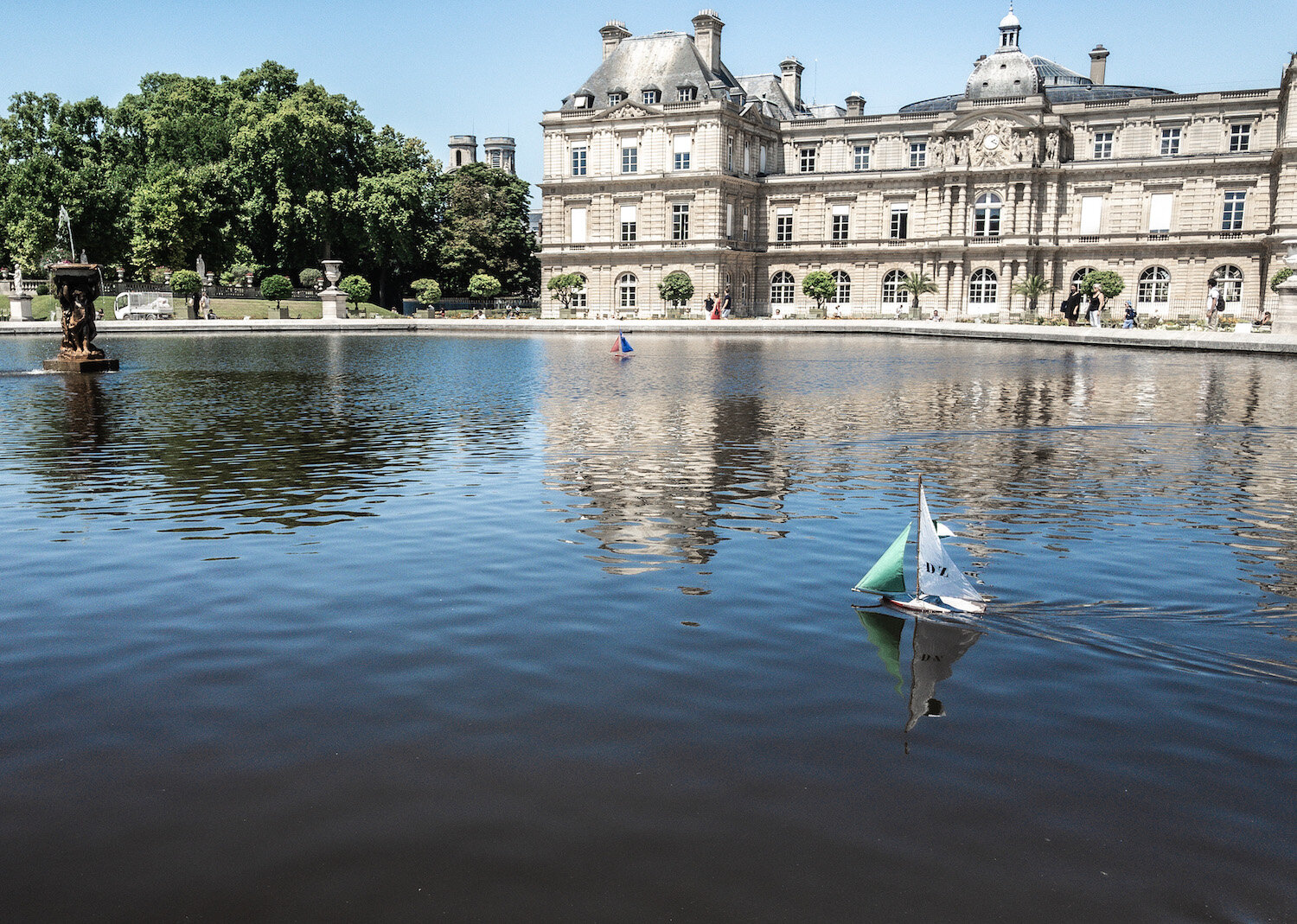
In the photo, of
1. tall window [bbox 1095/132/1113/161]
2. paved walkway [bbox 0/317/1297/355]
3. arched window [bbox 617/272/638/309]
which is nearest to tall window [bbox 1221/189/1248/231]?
tall window [bbox 1095/132/1113/161]

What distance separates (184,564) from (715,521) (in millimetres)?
4680

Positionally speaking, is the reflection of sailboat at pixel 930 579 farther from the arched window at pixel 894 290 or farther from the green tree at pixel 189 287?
the arched window at pixel 894 290

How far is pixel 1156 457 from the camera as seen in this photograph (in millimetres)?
14531

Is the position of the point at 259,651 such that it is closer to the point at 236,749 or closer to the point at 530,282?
the point at 236,749

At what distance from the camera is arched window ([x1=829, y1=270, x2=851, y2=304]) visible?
72.5 metres

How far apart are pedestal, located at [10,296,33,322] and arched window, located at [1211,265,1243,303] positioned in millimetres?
65439

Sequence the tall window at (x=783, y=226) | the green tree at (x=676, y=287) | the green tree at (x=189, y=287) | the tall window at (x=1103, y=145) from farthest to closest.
→ the tall window at (x=783, y=226) < the green tree at (x=676, y=287) < the tall window at (x=1103, y=145) < the green tree at (x=189, y=287)

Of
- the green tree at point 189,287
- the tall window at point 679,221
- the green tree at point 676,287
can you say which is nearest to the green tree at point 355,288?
the green tree at point 189,287

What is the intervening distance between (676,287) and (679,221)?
17.3 feet

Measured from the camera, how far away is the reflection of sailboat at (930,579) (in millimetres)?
7488

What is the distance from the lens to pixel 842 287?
7275 cm

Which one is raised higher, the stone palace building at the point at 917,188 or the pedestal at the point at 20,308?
the stone palace building at the point at 917,188

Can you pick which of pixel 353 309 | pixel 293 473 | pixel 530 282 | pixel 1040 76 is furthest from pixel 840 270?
pixel 293 473

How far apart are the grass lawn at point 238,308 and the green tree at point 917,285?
32.4 metres
